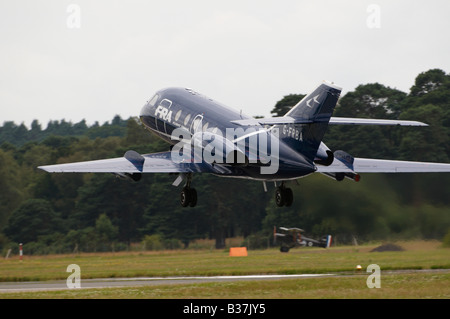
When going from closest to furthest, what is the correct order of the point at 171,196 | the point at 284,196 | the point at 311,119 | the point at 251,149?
the point at 311,119 < the point at 251,149 < the point at 284,196 < the point at 171,196

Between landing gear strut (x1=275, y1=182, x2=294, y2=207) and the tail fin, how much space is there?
3.14m

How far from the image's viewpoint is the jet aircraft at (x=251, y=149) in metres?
37.0

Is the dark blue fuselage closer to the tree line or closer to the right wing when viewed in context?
the right wing

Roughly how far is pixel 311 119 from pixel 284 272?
14.7 m

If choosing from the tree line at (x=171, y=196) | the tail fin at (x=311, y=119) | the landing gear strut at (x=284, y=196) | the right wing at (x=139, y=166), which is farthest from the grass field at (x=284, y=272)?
the tail fin at (x=311, y=119)

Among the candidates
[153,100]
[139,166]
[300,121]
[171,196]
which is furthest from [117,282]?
[171,196]

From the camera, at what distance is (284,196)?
40.6 meters

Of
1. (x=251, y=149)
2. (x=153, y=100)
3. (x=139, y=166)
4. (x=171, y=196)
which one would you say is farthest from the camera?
(x=171, y=196)

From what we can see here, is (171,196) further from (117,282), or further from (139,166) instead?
(139,166)

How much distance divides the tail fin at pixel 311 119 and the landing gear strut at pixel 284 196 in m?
3.14

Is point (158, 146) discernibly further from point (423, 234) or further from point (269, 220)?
point (423, 234)

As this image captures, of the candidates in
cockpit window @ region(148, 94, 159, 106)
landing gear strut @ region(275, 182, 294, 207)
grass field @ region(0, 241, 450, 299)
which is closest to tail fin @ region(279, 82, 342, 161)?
landing gear strut @ region(275, 182, 294, 207)

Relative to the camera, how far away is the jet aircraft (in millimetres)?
37031

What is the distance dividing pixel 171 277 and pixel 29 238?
52.6 m
